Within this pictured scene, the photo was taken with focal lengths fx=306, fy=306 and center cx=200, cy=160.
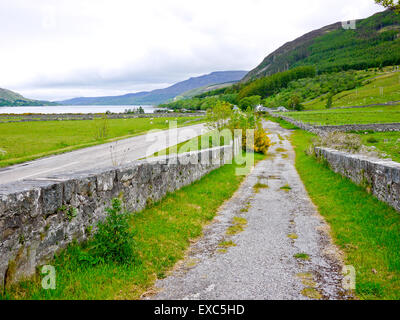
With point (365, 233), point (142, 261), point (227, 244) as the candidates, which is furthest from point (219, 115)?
point (142, 261)

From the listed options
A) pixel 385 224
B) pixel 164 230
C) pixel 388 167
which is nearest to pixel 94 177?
pixel 164 230

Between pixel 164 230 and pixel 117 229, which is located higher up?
pixel 117 229

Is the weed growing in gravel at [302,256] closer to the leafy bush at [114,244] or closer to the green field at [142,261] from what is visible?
the green field at [142,261]

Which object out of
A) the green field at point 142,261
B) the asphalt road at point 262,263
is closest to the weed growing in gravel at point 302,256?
the asphalt road at point 262,263

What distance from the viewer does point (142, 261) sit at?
4.77 metres

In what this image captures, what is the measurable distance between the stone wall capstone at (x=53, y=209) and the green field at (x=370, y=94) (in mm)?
86819

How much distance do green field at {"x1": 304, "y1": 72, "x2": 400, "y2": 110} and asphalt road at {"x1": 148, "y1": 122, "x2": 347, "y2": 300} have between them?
84.6 m

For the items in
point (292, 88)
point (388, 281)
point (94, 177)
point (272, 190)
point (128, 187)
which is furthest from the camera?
point (292, 88)

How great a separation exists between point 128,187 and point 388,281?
193 inches

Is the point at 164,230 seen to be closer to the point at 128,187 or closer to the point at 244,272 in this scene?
the point at 128,187

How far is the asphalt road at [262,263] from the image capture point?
394 centimetres

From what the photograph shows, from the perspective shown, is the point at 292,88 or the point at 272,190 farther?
the point at 292,88

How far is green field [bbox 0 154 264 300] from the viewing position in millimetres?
3744
